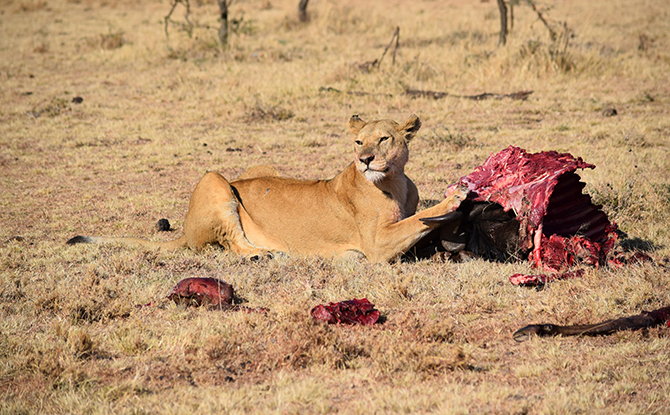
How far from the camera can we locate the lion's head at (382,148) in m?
4.98

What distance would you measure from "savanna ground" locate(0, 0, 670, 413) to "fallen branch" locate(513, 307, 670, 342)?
0.20ft

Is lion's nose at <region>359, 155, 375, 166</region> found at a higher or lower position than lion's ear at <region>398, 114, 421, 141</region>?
lower

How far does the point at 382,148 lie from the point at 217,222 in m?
1.79

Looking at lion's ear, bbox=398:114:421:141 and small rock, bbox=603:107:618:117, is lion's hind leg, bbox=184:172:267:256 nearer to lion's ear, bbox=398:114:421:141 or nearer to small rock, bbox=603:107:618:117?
lion's ear, bbox=398:114:421:141

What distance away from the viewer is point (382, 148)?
506 cm

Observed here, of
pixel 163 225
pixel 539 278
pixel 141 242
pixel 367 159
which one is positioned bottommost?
pixel 163 225

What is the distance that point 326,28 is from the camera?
2231 cm

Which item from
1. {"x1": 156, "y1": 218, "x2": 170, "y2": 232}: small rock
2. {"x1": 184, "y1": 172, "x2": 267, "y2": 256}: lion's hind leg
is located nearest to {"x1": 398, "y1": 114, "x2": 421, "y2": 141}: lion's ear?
{"x1": 184, "y1": 172, "x2": 267, "y2": 256}: lion's hind leg

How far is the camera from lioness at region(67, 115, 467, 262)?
5047 mm

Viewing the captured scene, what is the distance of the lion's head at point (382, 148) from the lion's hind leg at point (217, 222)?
1361 millimetres

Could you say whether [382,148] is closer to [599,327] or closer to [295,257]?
[295,257]

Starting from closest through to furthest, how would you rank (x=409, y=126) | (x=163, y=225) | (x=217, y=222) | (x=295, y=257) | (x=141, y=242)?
(x=409, y=126)
(x=295, y=257)
(x=217, y=222)
(x=141, y=242)
(x=163, y=225)

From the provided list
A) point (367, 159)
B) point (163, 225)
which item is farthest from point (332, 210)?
point (163, 225)

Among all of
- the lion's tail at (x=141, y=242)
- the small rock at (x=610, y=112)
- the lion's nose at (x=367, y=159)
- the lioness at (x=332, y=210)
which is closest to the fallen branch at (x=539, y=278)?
the lioness at (x=332, y=210)
